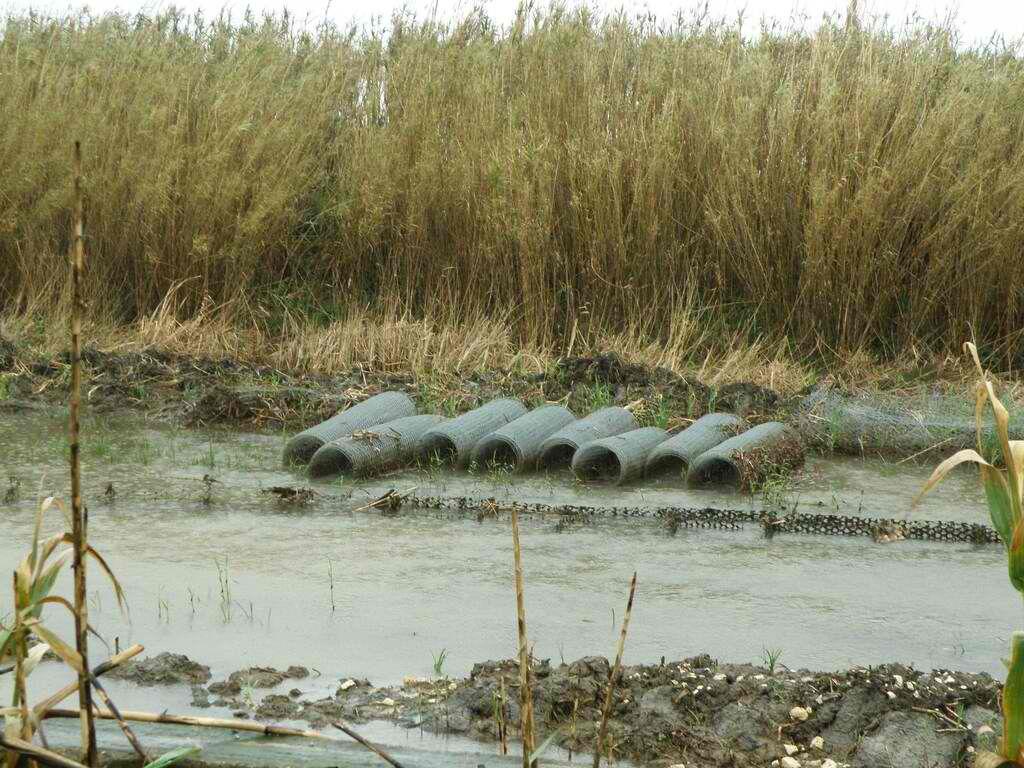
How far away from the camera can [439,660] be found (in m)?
3.33

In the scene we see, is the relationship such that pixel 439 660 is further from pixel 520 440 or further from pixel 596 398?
pixel 596 398

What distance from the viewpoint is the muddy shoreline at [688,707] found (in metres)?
2.80

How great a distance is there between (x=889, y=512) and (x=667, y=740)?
260 centimetres

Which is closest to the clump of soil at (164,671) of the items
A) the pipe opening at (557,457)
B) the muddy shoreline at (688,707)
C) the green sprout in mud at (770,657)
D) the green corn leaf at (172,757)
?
the muddy shoreline at (688,707)

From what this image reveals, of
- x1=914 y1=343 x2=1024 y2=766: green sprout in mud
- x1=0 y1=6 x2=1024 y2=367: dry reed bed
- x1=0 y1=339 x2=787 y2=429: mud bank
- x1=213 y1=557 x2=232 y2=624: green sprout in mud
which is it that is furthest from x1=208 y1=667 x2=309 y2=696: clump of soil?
x1=0 y1=6 x2=1024 y2=367: dry reed bed

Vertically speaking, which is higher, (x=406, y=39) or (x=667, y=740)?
(x=406, y=39)

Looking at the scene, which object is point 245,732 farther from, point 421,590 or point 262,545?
point 262,545

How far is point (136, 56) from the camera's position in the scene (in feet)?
29.7

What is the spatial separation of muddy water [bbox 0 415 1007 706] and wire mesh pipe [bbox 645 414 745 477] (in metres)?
0.17

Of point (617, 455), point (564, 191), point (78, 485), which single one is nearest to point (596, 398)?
point (617, 455)

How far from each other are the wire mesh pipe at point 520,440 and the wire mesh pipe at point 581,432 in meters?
0.06

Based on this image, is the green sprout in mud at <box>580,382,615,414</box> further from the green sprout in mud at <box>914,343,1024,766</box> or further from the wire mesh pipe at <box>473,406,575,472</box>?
the green sprout in mud at <box>914,343,1024,766</box>

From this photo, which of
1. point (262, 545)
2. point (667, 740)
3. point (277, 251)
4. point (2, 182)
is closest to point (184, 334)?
point (277, 251)

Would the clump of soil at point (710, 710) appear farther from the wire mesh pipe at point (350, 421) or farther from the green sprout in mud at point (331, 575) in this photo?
the wire mesh pipe at point (350, 421)
